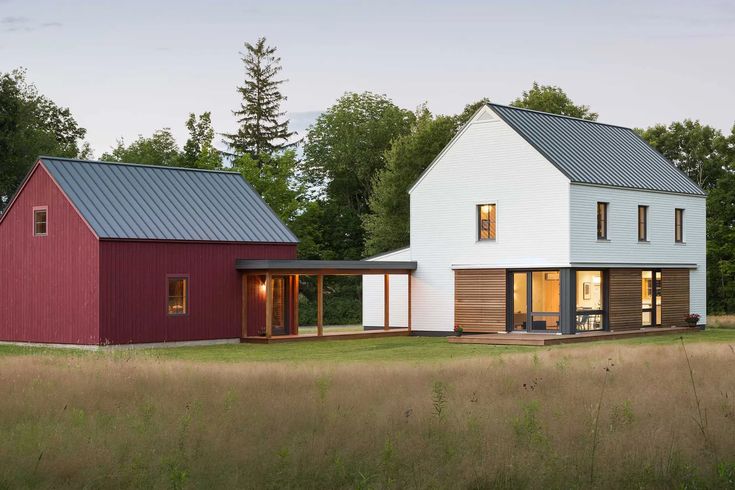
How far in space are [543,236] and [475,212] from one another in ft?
10.4

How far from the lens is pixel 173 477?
1056 cm

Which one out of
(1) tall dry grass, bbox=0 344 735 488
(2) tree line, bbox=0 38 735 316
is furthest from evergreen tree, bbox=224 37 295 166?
(1) tall dry grass, bbox=0 344 735 488

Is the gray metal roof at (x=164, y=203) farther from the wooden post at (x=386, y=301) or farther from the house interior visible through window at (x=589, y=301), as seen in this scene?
the house interior visible through window at (x=589, y=301)

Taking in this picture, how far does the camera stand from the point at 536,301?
37.7 meters

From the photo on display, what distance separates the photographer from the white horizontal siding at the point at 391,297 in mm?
42062

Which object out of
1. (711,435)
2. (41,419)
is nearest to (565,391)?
(711,435)

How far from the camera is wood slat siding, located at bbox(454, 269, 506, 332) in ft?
126

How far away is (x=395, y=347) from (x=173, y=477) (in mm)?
23584

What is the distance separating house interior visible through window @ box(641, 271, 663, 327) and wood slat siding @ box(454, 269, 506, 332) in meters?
6.03

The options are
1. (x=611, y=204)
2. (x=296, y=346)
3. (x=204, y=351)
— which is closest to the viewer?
(x=204, y=351)

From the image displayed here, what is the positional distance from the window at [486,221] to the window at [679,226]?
8.14 meters

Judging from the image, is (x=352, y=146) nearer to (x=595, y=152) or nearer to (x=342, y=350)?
(x=595, y=152)

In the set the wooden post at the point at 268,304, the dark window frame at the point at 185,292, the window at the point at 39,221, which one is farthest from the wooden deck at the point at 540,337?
the window at the point at 39,221

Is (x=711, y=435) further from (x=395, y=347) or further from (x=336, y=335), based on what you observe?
(x=336, y=335)
